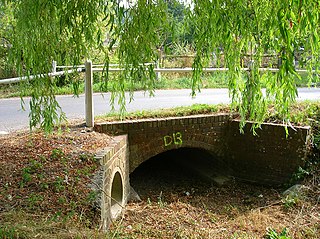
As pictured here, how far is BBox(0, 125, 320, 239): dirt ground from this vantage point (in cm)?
390

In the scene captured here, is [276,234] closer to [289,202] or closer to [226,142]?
[289,202]

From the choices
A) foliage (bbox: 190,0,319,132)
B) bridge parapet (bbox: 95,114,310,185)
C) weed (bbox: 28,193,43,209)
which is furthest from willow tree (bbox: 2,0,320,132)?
bridge parapet (bbox: 95,114,310,185)

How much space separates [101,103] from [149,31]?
5.59 meters

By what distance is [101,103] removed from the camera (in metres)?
8.65

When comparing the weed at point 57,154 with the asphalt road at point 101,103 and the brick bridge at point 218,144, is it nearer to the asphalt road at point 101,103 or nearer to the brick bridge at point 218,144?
the brick bridge at point 218,144

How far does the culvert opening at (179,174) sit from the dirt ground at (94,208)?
0.07 meters

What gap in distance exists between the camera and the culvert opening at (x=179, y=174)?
738cm

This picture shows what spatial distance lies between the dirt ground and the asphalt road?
111 centimetres

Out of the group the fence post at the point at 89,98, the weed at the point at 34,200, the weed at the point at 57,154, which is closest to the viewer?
the weed at the point at 34,200

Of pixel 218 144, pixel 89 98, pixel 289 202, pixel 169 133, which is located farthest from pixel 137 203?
pixel 289 202

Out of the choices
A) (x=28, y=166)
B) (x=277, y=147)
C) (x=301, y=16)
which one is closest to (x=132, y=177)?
(x=277, y=147)

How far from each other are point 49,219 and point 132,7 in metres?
2.17

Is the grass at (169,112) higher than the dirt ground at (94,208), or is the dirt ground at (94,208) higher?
the grass at (169,112)

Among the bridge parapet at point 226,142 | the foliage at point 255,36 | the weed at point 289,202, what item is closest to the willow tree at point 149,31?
the foliage at point 255,36
